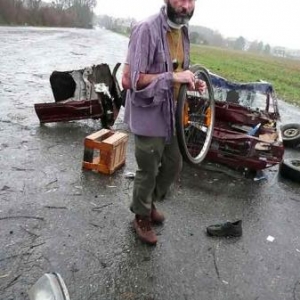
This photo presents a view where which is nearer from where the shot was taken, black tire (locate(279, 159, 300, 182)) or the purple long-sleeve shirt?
the purple long-sleeve shirt

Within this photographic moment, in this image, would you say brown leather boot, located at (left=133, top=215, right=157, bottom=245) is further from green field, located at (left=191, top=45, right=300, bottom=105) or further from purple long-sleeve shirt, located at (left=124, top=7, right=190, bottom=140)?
green field, located at (left=191, top=45, right=300, bottom=105)

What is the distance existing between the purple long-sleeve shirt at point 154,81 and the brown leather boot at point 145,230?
0.88 meters

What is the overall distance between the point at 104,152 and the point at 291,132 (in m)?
4.61

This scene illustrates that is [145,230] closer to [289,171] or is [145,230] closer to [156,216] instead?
[156,216]

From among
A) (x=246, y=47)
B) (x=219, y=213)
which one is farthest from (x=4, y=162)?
(x=246, y=47)

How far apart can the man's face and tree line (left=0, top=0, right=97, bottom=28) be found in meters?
49.3

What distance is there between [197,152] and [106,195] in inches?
46.2

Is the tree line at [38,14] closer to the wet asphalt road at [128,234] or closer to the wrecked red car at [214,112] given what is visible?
the wrecked red car at [214,112]

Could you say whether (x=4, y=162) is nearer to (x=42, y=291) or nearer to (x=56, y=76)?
(x=56, y=76)

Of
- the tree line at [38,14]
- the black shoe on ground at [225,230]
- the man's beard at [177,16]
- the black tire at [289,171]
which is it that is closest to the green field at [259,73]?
the black tire at [289,171]

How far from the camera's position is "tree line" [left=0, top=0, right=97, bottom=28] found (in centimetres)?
5053

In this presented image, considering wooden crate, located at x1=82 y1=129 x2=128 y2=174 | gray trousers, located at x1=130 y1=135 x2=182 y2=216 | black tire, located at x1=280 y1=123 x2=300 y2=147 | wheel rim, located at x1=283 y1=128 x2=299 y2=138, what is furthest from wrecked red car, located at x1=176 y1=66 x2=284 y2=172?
wheel rim, located at x1=283 y1=128 x2=299 y2=138

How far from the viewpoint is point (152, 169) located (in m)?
3.70

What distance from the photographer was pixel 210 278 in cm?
352
